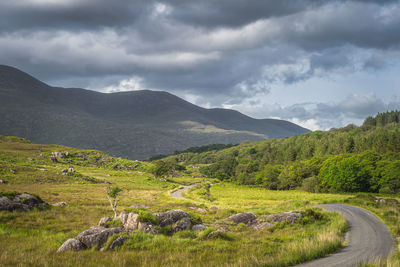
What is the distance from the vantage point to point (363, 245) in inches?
760

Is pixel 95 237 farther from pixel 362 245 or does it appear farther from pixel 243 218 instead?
pixel 362 245

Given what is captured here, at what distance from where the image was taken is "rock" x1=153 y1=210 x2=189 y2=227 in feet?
77.4

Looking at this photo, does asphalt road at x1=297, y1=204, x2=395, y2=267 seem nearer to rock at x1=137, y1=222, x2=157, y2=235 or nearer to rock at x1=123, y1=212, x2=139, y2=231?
rock at x1=137, y1=222, x2=157, y2=235

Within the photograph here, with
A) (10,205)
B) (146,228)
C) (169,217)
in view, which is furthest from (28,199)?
(169,217)

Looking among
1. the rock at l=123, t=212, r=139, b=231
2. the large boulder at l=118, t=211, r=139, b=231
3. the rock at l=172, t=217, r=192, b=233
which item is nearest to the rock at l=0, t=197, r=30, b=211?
the large boulder at l=118, t=211, r=139, b=231

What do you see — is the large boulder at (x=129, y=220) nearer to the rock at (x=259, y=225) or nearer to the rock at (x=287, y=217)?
the rock at (x=259, y=225)

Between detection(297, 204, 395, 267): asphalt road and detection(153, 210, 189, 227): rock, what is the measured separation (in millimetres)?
13449

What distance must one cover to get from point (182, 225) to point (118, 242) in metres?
8.19

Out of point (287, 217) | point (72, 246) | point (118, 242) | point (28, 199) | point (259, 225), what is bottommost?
point (28, 199)

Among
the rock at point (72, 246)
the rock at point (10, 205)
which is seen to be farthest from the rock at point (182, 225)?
the rock at point (10, 205)

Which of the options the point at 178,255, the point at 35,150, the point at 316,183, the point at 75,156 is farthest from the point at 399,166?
the point at 35,150

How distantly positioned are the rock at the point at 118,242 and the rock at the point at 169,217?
21.2ft

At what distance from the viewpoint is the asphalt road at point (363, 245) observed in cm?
1460

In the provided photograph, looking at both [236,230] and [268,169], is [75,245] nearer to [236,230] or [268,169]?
[236,230]
